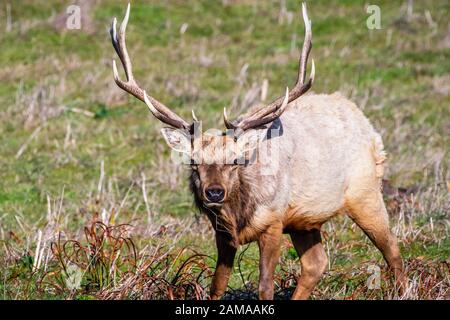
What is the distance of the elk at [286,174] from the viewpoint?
7.63m

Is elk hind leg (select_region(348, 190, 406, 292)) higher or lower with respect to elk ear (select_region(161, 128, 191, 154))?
lower

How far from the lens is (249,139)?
7.73m

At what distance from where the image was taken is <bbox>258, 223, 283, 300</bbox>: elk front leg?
24.9ft

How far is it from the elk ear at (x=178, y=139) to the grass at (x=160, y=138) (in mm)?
976

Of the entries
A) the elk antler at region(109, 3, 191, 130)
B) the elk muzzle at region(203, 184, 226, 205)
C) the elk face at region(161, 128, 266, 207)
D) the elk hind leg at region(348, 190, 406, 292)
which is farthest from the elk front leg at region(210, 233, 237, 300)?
the elk hind leg at region(348, 190, 406, 292)

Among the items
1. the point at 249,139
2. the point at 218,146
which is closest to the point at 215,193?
the point at 218,146

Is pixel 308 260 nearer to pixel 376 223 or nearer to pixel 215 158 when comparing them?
pixel 376 223

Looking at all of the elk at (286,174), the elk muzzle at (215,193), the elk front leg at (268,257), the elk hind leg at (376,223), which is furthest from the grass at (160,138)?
the elk muzzle at (215,193)

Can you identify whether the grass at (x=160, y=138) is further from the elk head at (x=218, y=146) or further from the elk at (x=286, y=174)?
the elk head at (x=218, y=146)

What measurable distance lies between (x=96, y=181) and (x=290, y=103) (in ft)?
16.5

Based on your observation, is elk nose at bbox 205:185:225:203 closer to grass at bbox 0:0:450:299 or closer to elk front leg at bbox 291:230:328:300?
grass at bbox 0:0:450:299

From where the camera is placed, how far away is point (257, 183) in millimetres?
7742

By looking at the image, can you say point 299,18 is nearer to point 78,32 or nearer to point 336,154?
point 78,32
